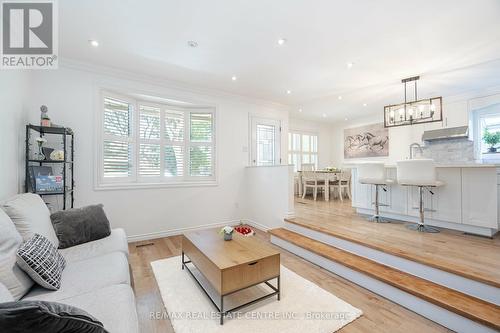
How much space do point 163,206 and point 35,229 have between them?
2086mm

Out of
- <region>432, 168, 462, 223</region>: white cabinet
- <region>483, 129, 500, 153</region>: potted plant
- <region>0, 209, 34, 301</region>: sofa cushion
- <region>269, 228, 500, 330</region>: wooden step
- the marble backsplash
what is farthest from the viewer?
the marble backsplash

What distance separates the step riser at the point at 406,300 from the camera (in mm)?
1609

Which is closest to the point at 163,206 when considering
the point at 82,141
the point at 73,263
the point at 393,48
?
the point at 82,141

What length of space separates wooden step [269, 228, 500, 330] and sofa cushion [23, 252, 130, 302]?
7.04 ft

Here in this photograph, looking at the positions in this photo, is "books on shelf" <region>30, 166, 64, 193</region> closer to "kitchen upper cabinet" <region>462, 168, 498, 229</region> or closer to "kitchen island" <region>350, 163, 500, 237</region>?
"kitchen island" <region>350, 163, 500, 237</region>

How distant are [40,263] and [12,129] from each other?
5.78 feet

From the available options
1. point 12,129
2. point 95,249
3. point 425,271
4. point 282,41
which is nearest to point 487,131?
point 425,271

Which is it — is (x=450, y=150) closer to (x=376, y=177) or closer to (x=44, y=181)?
(x=376, y=177)

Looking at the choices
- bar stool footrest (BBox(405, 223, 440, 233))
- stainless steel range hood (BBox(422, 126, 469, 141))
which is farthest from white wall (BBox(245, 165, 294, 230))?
stainless steel range hood (BBox(422, 126, 469, 141))

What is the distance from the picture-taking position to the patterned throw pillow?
1309 mm

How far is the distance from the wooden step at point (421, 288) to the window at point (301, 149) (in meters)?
4.20

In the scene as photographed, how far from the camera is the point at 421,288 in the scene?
1.91 metres

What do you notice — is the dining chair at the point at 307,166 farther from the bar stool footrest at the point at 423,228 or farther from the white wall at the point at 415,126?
the bar stool footrest at the point at 423,228

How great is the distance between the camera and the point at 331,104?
5.29 m
